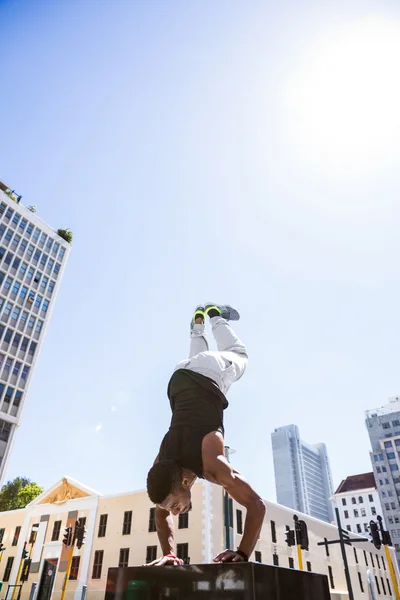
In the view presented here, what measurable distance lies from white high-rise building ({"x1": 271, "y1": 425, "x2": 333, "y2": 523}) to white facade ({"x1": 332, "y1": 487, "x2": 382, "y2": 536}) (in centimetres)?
7026

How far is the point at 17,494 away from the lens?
47.0 m

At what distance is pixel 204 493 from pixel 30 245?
30.5 m

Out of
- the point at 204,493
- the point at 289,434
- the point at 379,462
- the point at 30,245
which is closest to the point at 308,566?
the point at 204,493

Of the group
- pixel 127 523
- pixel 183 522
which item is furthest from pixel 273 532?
pixel 127 523

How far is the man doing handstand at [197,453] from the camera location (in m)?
3.28

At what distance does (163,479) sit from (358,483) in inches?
3808

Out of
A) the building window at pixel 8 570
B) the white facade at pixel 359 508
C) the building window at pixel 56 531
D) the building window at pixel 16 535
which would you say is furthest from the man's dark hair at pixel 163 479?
the white facade at pixel 359 508

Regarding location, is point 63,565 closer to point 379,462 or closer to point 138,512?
point 138,512

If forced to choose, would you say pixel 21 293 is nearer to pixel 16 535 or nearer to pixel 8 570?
pixel 16 535

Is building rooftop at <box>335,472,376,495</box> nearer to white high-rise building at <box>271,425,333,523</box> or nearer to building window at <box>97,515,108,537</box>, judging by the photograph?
white high-rise building at <box>271,425,333,523</box>

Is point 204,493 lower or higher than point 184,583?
higher

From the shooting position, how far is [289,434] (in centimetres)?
15912

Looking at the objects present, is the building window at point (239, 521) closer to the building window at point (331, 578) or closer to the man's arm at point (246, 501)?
the building window at point (331, 578)

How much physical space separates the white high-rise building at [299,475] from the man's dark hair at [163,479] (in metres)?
164
